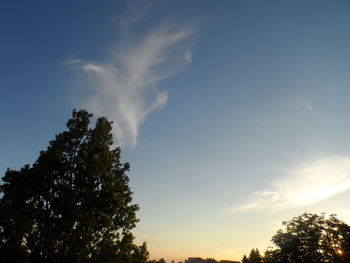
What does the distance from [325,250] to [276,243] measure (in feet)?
32.9

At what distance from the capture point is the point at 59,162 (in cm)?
2120

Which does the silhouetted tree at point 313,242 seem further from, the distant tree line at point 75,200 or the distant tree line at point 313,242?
the distant tree line at point 75,200

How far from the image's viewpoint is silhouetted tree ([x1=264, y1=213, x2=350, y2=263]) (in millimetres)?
49312

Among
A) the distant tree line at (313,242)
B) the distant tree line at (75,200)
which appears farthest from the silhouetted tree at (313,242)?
the distant tree line at (75,200)

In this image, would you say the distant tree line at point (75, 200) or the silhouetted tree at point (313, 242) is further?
the silhouetted tree at point (313, 242)

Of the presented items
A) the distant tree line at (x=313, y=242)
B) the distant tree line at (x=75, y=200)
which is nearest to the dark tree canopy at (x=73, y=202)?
the distant tree line at (x=75, y=200)

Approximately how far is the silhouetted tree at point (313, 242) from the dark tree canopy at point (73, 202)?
45023mm

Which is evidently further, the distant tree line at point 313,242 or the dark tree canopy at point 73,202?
the distant tree line at point 313,242

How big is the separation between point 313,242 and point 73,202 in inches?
2086

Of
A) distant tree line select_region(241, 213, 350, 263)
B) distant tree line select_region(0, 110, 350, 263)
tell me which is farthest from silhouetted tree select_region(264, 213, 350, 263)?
distant tree line select_region(0, 110, 350, 263)

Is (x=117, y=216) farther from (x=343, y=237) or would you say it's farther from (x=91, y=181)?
(x=343, y=237)

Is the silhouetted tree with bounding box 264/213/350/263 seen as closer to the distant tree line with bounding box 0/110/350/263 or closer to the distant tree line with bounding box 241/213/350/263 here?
the distant tree line with bounding box 241/213/350/263

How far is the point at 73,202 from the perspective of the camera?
1989 centimetres

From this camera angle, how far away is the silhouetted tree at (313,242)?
162 feet
